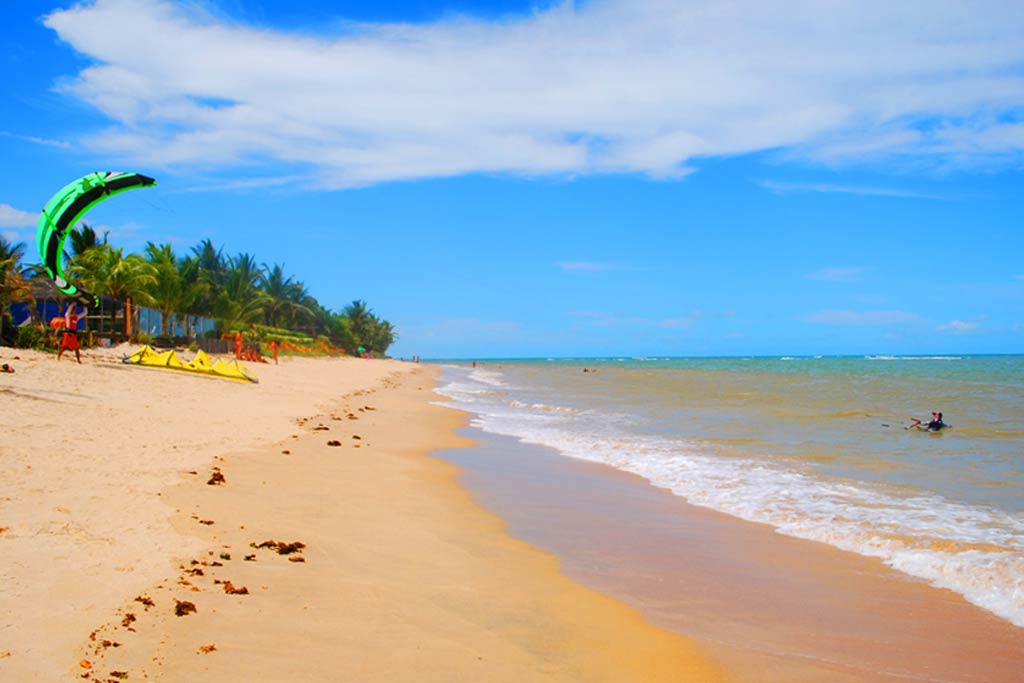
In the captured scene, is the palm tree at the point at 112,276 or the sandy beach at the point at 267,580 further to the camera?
the palm tree at the point at 112,276

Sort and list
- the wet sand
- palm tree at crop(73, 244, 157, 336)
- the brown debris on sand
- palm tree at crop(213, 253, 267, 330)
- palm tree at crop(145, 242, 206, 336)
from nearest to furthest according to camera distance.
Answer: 1. the brown debris on sand
2. the wet sand
3. palm tree at crop(73, 244, 157, 336)
4. palm tree at crop(145, 242, 206, 336)
5. palm tree at crop(213, 253, 267, 330)

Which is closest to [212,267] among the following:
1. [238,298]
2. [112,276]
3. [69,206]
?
[238,298]

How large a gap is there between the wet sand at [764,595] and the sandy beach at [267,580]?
13.7 inches

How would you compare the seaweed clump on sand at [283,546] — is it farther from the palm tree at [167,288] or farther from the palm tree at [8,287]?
the palm tree at [167,288]

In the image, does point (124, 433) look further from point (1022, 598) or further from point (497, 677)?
point (1022, 598)

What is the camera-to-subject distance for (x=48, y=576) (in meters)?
4.13

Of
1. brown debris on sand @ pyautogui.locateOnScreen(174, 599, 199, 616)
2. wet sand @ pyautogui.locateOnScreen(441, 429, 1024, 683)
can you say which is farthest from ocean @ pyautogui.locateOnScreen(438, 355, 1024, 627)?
brown debris on sand @ pyautogui.locateOnScreen(174, 599, 199, 616)

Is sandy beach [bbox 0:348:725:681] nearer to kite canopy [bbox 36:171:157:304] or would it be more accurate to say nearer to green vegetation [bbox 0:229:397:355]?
kite canopy [bbox 36:171:157:304]

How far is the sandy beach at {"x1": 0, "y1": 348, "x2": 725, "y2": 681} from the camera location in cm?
355

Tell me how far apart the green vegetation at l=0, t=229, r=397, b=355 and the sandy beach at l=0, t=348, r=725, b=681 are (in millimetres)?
16803

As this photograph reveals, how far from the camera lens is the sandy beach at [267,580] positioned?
355 cm

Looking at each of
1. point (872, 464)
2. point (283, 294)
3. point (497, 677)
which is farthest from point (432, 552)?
point (283, 294)

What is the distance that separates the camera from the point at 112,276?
31.4 metres

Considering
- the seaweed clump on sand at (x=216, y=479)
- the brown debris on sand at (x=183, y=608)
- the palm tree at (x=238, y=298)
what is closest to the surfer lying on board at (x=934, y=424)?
the seaweed clump on sand at (x=216, y=479)
